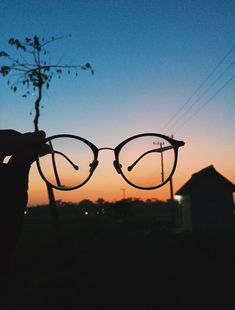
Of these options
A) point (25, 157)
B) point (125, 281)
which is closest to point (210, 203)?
point (125, 281)

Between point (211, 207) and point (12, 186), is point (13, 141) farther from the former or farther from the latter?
point (211, 207)

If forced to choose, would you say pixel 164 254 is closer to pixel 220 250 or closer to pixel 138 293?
pixel 220 250

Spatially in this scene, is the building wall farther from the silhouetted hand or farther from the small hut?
the silhouetted hand

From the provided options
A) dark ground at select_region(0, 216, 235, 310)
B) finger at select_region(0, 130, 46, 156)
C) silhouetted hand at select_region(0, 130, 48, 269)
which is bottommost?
dark ground at select_region(0, 216, 235, 310)

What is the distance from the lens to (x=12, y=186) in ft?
4.05

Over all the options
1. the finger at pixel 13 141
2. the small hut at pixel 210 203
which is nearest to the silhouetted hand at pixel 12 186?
the finger at pixel 13 141

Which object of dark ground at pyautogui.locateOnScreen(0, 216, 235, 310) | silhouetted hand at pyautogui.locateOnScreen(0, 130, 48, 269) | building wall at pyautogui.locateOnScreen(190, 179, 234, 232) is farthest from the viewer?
building wall at pyautogui.locateOnScreen(190, 179, 234, 232)

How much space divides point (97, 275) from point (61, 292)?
3018 millimetres

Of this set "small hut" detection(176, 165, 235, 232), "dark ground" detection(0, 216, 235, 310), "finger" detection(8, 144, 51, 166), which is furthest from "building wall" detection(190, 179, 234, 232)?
"finger" detection(8, 144, 51, 166)

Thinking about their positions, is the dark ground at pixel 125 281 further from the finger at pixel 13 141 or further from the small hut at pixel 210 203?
the small hut at pixel 210 203

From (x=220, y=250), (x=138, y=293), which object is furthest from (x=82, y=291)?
(x=220, y=250)

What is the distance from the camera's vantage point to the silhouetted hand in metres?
1.23

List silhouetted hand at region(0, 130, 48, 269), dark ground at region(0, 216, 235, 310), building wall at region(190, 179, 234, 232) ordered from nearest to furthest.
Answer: silhouetted hand at region(0, 130, 48, 269) → dark ground at region(0, 216, 235, 310) → building wall at region(190, 179, 234, 232)

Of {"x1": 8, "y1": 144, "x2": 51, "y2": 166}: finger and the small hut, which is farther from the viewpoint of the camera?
the small hut
